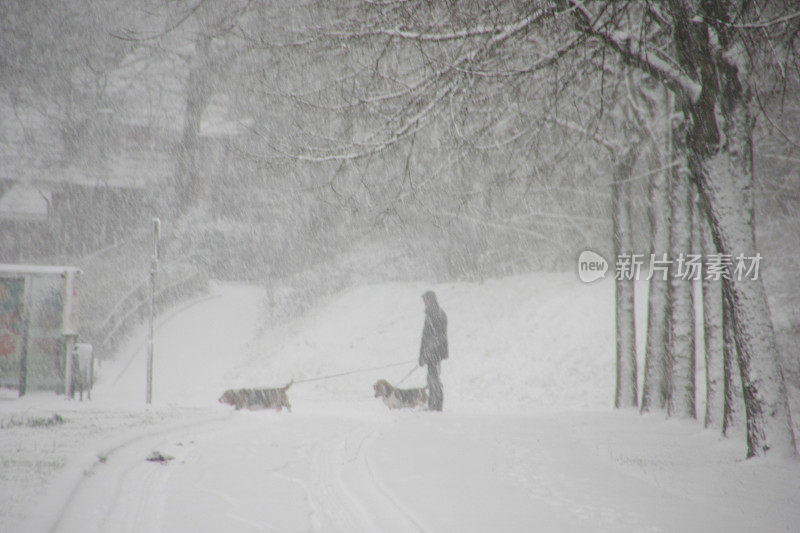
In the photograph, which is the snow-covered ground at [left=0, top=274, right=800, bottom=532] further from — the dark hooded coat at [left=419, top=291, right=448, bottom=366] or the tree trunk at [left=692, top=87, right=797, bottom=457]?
the dark hooded coat at [left=419, top=291, right=448, bottom=366]

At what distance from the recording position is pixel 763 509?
5.01 metres

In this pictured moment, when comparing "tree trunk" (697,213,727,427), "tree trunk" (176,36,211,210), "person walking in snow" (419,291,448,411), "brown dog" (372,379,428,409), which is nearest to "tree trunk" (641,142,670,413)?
"tree trunk" (697,213,727,427)

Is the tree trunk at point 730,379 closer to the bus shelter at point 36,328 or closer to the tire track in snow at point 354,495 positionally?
the tire track in snow at point 354,495

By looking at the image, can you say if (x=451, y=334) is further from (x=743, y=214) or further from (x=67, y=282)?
(x=743, y=214)

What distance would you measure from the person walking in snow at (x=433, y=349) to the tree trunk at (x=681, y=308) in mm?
3875

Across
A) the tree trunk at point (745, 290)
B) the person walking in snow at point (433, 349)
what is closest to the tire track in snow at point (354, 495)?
the tree trunk at point (745, 290)

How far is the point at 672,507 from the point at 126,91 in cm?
3840

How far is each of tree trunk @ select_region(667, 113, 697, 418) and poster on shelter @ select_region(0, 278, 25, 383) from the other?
39.2 feet

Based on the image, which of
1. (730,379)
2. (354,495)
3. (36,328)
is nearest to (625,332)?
(730,379)

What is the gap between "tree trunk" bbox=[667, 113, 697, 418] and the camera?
10102 mm

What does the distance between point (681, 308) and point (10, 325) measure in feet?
40.5

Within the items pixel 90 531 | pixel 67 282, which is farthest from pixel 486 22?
pixel 67 282

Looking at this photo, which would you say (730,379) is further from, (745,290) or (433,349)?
(433,349)

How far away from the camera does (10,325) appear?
13.4 meters
